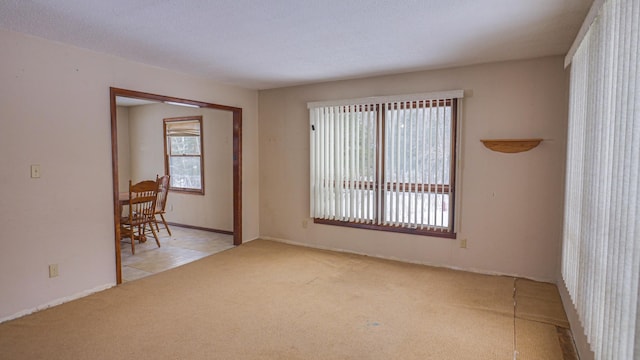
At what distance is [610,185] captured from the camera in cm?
163

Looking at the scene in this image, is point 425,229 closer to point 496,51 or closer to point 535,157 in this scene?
point 535,157

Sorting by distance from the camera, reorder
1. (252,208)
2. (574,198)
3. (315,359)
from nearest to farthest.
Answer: (315,359) < (574,198) < (252,208)

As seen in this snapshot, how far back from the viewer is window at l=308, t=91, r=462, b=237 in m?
4.09

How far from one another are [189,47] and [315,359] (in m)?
2.88

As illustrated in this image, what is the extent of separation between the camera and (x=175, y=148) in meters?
6.57

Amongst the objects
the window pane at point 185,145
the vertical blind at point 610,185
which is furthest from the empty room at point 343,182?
the window pane at point 185,145

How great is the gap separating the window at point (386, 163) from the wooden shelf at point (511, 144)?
38 centimetres

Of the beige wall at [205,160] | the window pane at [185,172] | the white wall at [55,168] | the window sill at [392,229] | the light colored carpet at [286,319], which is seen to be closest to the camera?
the light colored carpet at [286,319]

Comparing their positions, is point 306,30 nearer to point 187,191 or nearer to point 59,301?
point 59,301

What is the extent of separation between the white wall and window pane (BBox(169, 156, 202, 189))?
260cm

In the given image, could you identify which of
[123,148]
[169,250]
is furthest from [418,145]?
[123,148]

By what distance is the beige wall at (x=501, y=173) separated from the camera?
3.62m

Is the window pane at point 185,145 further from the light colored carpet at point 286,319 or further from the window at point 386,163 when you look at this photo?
the light colored carpet at point 286,319

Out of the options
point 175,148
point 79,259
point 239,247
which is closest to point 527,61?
point 239,247
